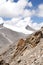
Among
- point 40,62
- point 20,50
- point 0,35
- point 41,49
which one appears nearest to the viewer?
point 40,62

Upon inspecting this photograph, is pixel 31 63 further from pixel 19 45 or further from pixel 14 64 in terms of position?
pixel 19 45

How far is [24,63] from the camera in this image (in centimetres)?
1720

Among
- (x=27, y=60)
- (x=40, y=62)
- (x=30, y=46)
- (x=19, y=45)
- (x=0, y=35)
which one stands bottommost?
(x=40, y=62)

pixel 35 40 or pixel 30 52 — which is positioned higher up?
pixel 35 40

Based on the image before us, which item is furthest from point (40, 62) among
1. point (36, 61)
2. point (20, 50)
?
point (20, 50)

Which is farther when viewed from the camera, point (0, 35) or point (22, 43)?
point (0, 35)

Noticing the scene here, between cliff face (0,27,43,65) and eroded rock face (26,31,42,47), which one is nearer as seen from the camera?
cliff face (0,27,43,65)

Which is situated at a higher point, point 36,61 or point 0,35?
point 0,35

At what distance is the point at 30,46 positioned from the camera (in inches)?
869

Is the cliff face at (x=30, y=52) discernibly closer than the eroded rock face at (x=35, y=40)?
Yes

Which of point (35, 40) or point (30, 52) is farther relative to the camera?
point (35, 40)

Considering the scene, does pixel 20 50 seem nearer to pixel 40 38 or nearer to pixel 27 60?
pixel 40 38

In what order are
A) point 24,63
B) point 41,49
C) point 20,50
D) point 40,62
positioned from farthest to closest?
1. point 20,50
2. point 41,49
3. point 24,63
4. point 40,62

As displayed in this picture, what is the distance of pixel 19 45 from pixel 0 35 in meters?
142
